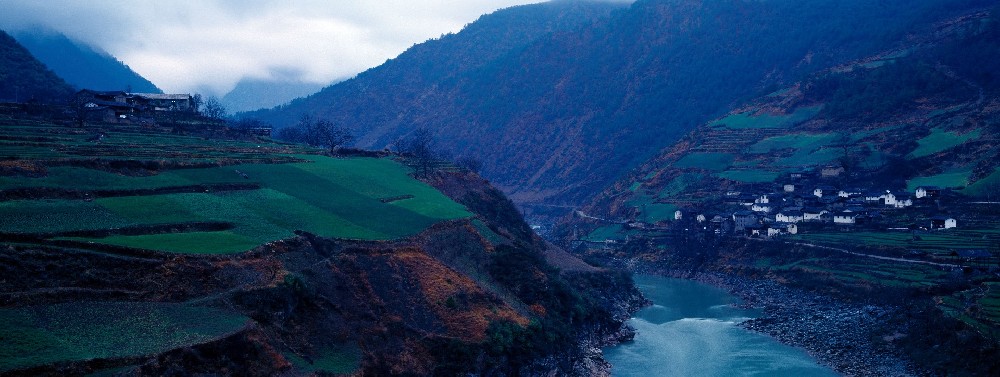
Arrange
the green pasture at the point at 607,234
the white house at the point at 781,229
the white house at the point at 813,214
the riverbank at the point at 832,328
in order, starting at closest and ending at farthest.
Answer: the riverbank at the point at 832,328 < the white house at the point at 781,229 < the white house at the point at 813,214 < the green pasture at the point at 607,234

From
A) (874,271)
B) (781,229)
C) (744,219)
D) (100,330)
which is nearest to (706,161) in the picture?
(744,219)

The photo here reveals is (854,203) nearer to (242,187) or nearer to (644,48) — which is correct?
(242,187)

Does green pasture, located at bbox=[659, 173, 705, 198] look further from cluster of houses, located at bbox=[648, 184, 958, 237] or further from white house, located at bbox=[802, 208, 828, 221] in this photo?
white house, located at bbox=[802, 208, 828, 221]

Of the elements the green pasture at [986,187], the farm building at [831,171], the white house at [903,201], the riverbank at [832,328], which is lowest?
the riverbank at [832,328]

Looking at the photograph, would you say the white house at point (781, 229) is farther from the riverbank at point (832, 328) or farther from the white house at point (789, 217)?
the riverbank at point (832, 328)

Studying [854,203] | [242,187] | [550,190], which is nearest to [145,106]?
[242,187]

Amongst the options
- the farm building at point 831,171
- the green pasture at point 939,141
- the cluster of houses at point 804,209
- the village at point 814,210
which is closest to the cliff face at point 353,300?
the village at point 814,210

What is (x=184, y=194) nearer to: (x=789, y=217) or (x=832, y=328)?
(x=832, y=328)
